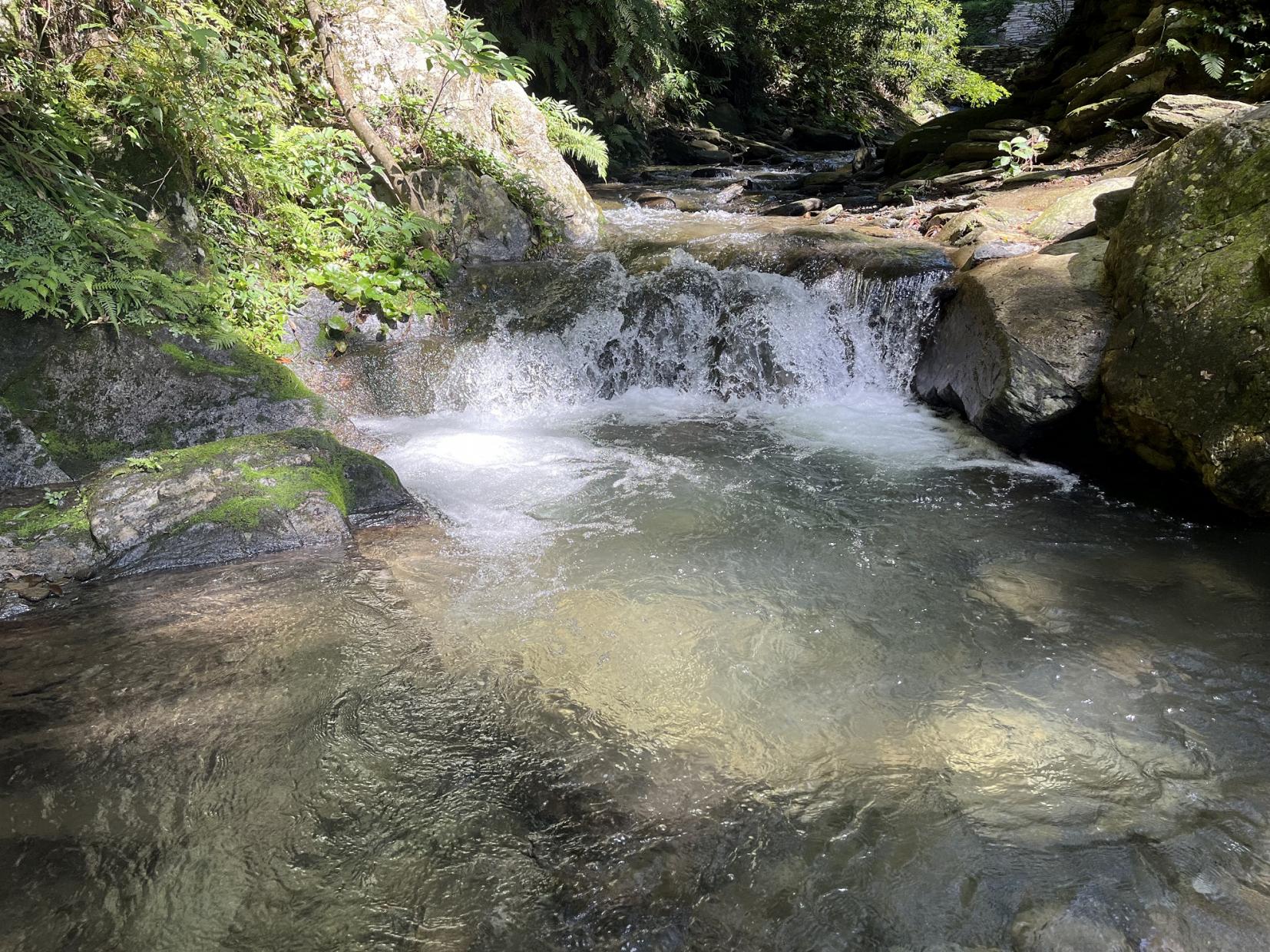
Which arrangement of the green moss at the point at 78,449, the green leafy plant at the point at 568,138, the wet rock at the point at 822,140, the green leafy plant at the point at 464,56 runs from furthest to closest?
1. the wet rock at the point at 822,140
2. the green leafy plant at the point at 568,138
3. the green leafy plant at the point at 464,56
4. the green moss at the point at 78,449

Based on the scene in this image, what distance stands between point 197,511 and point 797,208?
891 cm

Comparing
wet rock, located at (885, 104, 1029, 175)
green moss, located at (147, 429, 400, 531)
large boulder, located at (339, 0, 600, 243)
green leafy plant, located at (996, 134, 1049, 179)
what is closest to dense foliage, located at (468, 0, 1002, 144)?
large boulder, located at (339, 0, 600, 243)

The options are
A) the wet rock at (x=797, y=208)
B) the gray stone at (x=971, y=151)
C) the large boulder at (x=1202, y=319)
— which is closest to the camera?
the large boulder at (x=1202, y=319)

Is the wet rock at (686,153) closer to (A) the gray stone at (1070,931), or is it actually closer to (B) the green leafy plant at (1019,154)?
(B) the green leafy plant at (1019,154)

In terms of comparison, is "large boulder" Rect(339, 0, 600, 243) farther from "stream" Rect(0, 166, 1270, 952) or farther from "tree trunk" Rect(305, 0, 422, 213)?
"stream" Rect(0, 166, 1270, 952)

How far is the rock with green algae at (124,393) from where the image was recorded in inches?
195

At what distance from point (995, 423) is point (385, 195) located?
20.9 feet

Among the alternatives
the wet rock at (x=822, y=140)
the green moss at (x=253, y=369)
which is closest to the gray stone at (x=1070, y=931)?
the green moss at (x=253, y=369)

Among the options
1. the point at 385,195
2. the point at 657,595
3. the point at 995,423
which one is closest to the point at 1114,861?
the point at 657,595

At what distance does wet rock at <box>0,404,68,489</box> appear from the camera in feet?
15.1

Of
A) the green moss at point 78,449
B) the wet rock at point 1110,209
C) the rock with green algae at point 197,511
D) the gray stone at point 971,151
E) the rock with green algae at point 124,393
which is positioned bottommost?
the rock with green algae at point 197,511

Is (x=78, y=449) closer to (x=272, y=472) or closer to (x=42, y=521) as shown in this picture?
(x=42, y=521)

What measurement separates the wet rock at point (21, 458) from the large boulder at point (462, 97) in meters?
5.29

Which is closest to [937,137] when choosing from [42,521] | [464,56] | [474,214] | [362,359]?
[464,56]
